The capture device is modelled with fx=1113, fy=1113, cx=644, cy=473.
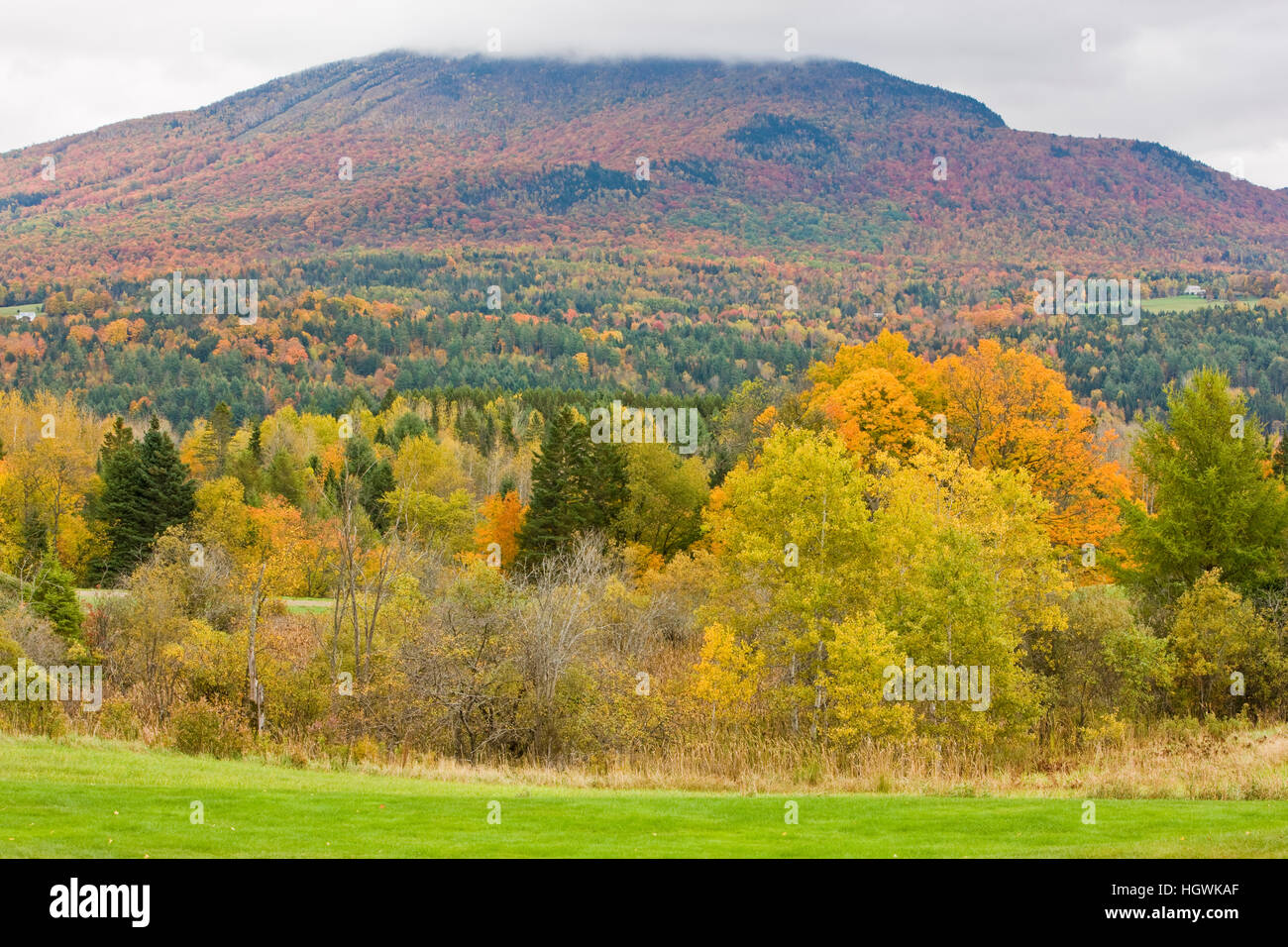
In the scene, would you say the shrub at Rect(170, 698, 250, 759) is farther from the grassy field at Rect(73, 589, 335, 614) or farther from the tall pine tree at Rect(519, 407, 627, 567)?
the tall pine tree at Rect(519, 407, 627, 567)

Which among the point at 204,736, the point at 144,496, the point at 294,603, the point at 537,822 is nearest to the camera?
the point at 537,822

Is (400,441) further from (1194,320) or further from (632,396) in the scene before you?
(1194,320)

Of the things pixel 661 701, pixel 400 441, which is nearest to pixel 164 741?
pixel 661 701

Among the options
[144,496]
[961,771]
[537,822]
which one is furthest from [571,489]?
[537,822]

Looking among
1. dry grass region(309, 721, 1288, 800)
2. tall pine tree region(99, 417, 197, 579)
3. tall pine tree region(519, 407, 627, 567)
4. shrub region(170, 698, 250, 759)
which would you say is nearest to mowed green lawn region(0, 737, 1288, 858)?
dry grass region(309, 721, 1288, 800)

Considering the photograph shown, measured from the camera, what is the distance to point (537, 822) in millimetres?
16219

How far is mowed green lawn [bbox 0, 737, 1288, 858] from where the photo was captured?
1388cm

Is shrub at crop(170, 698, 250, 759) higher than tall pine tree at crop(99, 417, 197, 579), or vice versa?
tall pine tree at crop(99, 417, 197, 579)

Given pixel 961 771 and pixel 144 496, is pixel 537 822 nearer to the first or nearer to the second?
pixel 961 771

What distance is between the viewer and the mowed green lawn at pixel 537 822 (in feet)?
45.5

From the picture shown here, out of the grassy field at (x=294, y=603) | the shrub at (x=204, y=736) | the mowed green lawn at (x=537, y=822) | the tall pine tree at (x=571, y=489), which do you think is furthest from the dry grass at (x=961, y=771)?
Answer: the tall pine tree at (x=571, y=489)

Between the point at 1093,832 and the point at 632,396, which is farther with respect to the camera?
the point at 632,396

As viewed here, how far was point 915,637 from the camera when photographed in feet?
115
